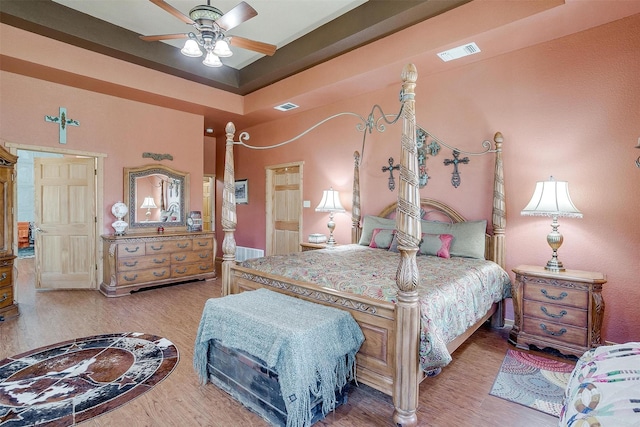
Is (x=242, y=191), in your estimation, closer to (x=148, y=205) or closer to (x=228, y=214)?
(x=148, y=205)

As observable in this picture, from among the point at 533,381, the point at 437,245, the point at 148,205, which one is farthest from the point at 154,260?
the point at 533,381

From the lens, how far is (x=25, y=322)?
11.5 feet

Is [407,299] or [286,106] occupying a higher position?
[286,106]

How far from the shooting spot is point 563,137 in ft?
10.3

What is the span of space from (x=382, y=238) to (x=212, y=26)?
113 inches

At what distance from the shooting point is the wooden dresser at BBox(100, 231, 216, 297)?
14.9ft

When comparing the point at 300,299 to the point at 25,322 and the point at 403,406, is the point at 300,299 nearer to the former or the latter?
the point at 403,406

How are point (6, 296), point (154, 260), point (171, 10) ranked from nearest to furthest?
point (171, 10), point (6, 296), point (154, 260)

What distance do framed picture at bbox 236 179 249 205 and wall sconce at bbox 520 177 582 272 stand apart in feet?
→ 17.5

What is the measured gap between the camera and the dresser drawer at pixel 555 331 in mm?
2619

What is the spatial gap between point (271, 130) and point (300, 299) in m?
4.63

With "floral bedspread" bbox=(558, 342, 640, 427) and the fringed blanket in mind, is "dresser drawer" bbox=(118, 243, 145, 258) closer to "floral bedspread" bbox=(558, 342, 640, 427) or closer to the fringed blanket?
the fringed blanket

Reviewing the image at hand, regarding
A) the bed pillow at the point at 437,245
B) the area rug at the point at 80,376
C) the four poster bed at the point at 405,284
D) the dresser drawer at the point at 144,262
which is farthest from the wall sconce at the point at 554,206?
the dresser drawer at the point at 144,262

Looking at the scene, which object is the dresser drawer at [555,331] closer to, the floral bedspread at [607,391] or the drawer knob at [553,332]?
the drawer knob at [553,332]
